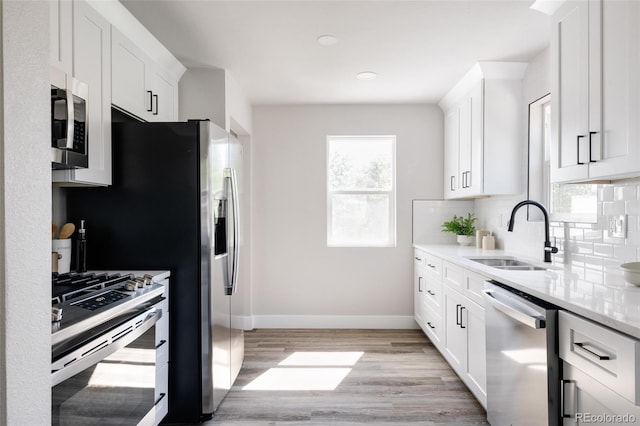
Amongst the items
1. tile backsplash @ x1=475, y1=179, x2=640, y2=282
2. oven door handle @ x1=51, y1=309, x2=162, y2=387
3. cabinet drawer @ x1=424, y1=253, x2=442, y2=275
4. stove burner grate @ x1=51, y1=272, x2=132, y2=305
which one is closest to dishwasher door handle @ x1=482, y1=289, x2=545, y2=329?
tile backsplash @ x1=475, y1=179, x2=640, y2=282

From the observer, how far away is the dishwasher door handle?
164cm

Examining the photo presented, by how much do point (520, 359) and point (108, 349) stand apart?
5.87 ft

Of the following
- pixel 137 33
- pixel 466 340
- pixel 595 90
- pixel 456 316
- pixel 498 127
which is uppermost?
pixel 137 33

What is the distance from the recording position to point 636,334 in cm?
118

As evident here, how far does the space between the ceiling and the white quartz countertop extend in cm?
153

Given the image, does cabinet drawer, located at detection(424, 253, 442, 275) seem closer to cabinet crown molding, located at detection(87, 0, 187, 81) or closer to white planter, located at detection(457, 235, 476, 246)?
white planter, located at detection(457, 235, 476, 246)

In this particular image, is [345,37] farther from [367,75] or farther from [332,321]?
[332,321]

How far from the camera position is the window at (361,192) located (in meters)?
4.56

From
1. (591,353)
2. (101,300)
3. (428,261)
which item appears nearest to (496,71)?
(428,261)

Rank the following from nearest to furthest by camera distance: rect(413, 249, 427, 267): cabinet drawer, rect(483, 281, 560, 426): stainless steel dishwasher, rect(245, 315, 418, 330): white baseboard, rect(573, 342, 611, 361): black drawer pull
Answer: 1. rect(573, 342, 611, 361): black drawer pull
2. rect(483, 281, 560, 426): stainless steel dishwasher
3. rect(413, 249, 427, 267): cabinet drawer
4. rect(245, 315, 418, 330): white baseboard

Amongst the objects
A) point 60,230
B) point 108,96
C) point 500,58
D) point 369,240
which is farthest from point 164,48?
point 369,240

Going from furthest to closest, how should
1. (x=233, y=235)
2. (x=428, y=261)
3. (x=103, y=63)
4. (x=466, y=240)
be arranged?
(x=466, y=240) → (x=428, y=261) → (x=233, y=235) → (x=103, y=63)

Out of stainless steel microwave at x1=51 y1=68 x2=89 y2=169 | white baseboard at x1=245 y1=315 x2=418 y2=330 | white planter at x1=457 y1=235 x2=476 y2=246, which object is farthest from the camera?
white baseboard at x1=245 y1=315 x2=418 y2=330

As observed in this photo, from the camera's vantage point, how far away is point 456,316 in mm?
2959
